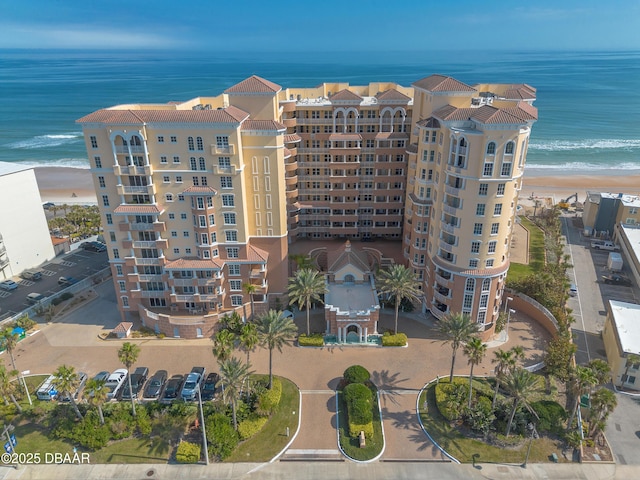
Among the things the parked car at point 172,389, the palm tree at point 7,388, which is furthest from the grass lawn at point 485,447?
the palm tree at point 7,388

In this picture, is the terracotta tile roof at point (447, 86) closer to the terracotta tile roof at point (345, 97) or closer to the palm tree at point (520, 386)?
the terracotta tile roof at point (345, 97)

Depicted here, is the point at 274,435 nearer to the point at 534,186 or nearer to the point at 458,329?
the point at 458,329

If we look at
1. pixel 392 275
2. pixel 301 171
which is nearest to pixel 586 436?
pixel 392 275

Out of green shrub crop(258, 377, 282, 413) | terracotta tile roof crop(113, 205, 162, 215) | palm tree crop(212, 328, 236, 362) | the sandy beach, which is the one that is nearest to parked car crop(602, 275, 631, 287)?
the sandy beach

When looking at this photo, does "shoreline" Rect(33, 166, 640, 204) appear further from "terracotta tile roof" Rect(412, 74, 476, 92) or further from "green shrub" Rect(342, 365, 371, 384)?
"green shrub" Rect(342, 365, 371, 384)

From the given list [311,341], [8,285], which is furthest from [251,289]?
[8,285]

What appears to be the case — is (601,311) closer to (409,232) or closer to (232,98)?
(409,232)
